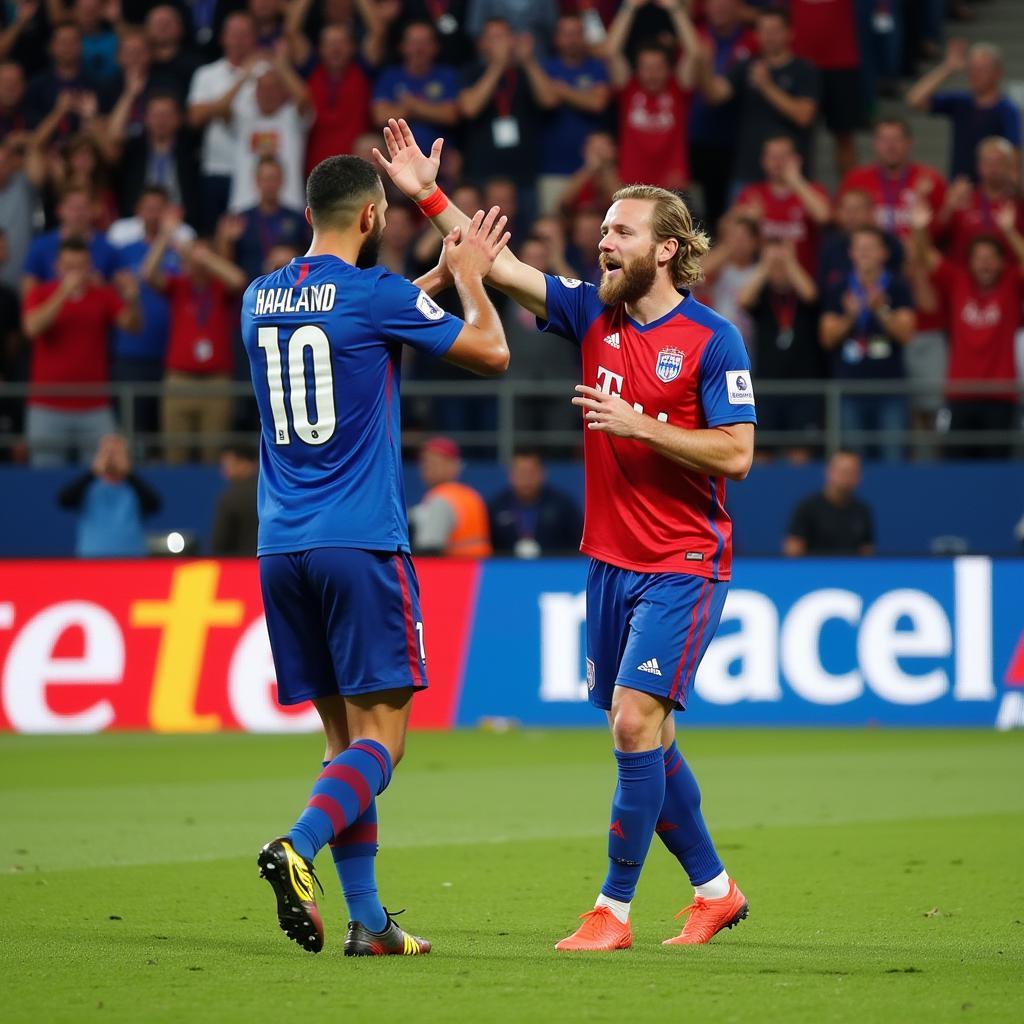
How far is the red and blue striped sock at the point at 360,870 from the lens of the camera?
655 centimetres

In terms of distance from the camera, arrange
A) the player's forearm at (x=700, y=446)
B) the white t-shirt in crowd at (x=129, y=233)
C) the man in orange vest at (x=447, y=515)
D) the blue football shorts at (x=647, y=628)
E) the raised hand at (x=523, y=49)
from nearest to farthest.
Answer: the player's forearm at (x=700, y=446) < the blue football shorts at (x=647, y=628) < the man in orange vest at (x=447, y=515) < the white t-shirt in crowd at (x=129, y=233) < the raised hand at (x=523, y=49)

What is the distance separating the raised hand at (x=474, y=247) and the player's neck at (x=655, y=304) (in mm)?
598

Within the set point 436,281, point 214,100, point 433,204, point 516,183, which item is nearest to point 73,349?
point 214,100

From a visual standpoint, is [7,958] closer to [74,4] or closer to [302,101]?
[302,101]

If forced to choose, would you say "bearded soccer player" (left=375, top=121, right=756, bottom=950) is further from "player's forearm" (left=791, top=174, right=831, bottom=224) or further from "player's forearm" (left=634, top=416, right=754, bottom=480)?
"player's forearm" (left=791, top=174, right=831, bottom=224)

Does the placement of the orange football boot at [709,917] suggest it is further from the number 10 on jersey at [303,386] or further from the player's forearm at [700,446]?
the number 10 on jersey at [303,386]

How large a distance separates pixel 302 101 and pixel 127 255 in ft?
7.54

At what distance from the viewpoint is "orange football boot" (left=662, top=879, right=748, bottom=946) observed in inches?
273

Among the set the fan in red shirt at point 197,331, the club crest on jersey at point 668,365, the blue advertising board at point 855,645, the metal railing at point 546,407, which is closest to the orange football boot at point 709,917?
the club crest on jersey at point 668,365

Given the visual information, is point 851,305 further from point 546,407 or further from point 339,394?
point 339,394

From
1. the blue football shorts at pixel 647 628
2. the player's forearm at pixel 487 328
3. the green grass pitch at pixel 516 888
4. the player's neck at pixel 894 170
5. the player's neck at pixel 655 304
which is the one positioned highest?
the player's neck at pixel 894 170

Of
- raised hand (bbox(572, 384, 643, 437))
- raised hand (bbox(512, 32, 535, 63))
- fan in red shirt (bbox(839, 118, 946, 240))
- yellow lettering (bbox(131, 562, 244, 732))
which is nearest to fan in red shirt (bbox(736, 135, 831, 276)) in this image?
fan in red shirt (bbox(839, 118, 946, 240))

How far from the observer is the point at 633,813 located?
6.77 metres

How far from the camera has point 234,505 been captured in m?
17.4
